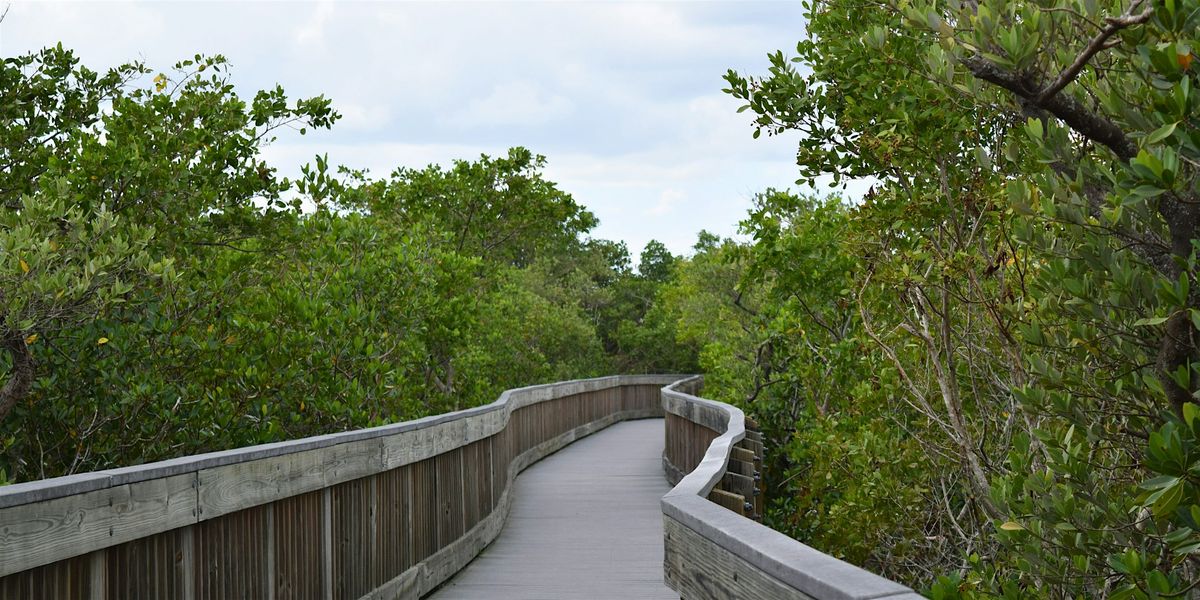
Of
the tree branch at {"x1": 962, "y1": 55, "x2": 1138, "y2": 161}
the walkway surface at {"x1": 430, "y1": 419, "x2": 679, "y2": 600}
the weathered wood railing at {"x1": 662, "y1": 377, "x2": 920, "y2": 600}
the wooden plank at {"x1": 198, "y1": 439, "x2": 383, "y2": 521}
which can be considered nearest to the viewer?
the weathered wood railing at {"x1": 662, "y1": 377, "x2": 920, "y2": 600}

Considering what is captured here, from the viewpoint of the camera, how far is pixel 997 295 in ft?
21.4

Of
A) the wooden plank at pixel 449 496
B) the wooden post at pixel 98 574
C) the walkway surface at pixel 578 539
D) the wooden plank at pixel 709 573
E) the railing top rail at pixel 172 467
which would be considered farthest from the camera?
the wooden plank at pixel 449 496

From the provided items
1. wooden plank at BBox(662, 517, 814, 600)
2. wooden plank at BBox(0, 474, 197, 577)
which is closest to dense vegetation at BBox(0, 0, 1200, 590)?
wooden plank at BBox(662, 517, 814, 600)

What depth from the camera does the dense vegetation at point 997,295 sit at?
3.00 meters

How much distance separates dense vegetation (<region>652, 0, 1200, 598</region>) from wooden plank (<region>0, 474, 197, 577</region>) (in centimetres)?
249

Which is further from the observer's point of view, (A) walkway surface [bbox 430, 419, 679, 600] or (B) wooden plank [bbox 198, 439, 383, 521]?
(A) walkway surface [bbox 430, 419, 679, 600]

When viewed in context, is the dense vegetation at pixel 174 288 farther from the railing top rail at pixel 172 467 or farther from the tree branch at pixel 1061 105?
the tree branch at pixel 1061 105

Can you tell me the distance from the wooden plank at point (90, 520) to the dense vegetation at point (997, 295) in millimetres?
2493

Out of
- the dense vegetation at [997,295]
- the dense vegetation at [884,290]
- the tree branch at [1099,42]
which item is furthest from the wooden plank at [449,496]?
the tree branch at [1099,42]

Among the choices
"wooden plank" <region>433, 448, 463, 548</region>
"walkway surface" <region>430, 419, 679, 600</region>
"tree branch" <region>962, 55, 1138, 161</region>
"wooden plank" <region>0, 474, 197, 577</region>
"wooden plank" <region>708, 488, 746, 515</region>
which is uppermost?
"tree branch" <region>962, 55, 1138, 161</region>

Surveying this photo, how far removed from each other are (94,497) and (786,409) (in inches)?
444

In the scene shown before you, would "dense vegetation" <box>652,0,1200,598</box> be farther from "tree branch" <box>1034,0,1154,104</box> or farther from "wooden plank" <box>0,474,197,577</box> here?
"wooden plank" <box>0,474,197,577</box>

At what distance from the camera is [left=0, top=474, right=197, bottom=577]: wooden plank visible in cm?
307

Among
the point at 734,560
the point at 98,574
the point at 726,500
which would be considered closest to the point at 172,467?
the point at 98,574
